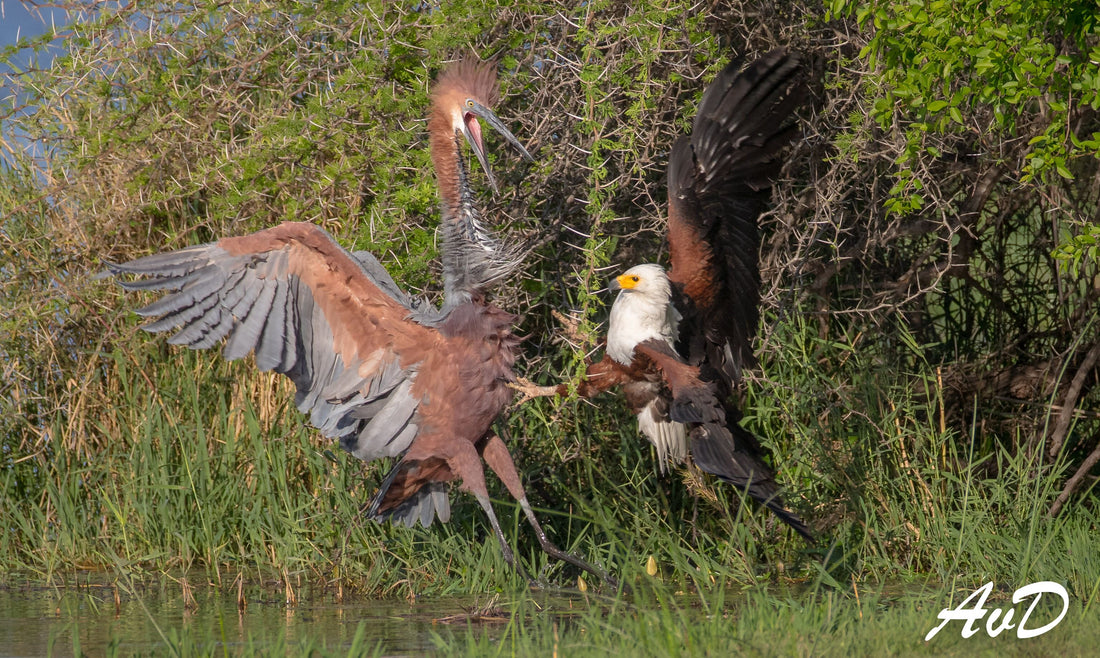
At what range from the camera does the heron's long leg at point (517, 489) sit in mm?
4945

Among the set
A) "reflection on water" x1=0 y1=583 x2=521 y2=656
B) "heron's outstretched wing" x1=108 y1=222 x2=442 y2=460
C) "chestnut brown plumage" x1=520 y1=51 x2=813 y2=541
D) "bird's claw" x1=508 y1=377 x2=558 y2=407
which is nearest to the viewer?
"reflection on water" x1=0 y1=583 x2=521 y2=656

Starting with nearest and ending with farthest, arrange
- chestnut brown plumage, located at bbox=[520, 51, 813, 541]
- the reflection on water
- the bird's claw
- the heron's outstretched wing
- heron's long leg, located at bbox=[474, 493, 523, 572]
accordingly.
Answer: the reflection on water
the heron's outstretched wing
heron's long leg, located at bbox=[474, 493, 523, 572]
the bird's claw
chestnut brown plumage, located at bbox=[520, 51, 813, 541]

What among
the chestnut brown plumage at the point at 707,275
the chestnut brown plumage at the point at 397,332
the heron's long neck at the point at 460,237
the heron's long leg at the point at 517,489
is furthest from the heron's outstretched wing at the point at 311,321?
the chestnut brown plumage at the point at 707,275

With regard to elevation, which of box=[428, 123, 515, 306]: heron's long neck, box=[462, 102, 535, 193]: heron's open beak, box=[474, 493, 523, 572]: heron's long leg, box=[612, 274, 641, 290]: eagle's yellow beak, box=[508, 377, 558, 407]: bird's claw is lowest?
box=[474, 493, 523, 572]: heron's long leg

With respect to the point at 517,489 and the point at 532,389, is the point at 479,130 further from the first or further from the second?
the point at 517,489

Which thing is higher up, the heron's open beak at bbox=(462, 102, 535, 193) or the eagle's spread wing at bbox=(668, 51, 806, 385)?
the heron's open beak at bbox=(462, 102, 535, 193)

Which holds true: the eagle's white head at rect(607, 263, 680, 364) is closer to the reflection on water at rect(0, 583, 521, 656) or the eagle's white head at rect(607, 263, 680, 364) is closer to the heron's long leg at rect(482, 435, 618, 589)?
the heron's long leg at rect(482, 435, 618, 589)

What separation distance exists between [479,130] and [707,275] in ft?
4.27

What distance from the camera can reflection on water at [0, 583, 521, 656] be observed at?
416 centimetres

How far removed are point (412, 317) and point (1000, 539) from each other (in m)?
2.75

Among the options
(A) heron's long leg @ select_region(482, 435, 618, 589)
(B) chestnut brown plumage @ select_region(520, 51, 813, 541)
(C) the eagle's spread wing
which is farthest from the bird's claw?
(C) the eagle's spread wing

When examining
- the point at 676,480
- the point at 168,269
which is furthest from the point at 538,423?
the point at 168,269

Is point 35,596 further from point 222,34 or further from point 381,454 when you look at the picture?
point 222,34

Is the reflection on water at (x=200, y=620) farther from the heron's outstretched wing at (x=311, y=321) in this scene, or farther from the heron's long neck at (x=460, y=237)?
the heron's long neck at (x=460, y=237)
